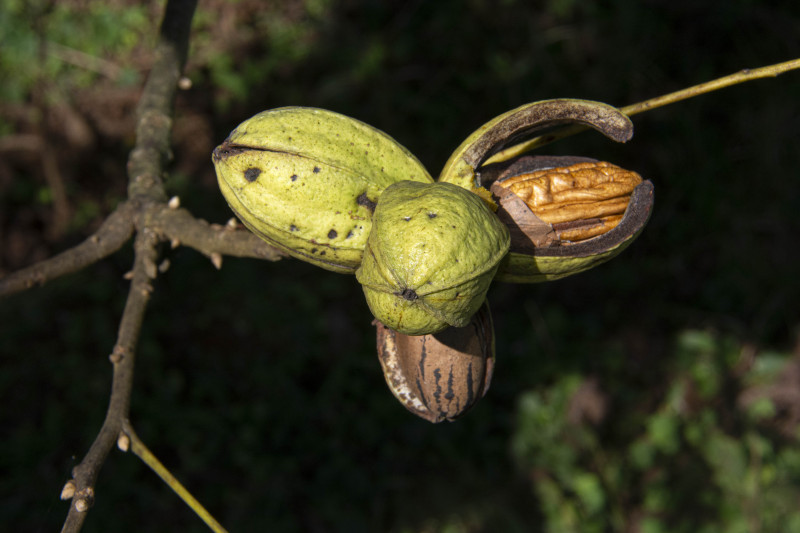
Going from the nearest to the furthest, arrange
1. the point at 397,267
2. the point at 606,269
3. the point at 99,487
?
the point at 397,267
the point at 99,487
the point at 606,269

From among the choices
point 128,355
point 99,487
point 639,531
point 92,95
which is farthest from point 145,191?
point 639,531

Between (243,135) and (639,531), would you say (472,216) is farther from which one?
(639,531)

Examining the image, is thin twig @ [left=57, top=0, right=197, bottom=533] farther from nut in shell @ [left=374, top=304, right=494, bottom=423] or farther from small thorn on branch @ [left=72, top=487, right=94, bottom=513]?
nut in shell @ [left=374, top=304, right=494, bottom=423]

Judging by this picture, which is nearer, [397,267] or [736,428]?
[397,267]

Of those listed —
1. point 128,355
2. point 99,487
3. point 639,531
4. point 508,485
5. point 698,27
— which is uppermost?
point 128,355

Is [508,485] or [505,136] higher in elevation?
[505,136]

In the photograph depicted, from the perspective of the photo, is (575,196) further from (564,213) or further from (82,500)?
(82,500)

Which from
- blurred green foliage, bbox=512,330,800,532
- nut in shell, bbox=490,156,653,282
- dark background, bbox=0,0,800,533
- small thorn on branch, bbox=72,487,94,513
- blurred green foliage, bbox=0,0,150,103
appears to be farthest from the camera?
blurred green foliage, bbox=0,0,150,103

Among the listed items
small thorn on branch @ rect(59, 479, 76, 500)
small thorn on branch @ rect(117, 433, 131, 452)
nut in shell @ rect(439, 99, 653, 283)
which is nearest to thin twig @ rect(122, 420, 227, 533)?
small thorn on branch @ rect(117, 433, 131, 452)
